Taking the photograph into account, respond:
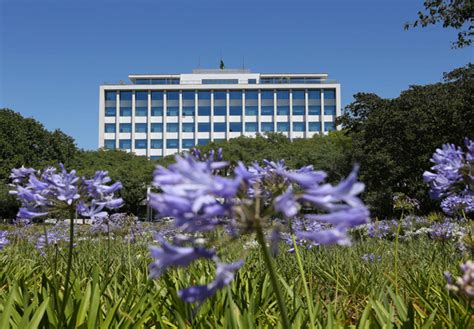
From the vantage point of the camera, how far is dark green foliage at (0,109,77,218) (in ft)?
126

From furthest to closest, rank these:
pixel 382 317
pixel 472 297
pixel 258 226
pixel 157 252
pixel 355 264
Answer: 1. pixel 355 264
2. pixel 382 317
3. pixel 472 297
4. pixel 258 226
5. pixel 157 252

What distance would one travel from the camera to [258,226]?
1074 mm

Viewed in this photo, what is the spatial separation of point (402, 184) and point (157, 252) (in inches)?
1029

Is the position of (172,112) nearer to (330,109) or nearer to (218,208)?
(330,109)

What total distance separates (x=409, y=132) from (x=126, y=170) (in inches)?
1387

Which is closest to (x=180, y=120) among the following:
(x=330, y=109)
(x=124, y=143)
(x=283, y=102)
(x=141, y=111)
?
(x=141, y=111)

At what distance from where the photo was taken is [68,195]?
191 cm

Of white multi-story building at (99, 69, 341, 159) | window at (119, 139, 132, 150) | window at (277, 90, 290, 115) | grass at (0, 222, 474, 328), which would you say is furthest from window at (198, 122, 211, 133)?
grass at (0, 222, 474, 328)

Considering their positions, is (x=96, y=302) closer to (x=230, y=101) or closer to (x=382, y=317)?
(x=382, y=317)

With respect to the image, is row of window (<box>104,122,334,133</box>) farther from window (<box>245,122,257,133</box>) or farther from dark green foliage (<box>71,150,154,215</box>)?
dark green foliage (<box>71,150,154,215</box>)

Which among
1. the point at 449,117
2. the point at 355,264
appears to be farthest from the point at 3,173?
the point at 355,264

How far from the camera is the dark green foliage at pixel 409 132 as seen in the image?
21.5 meters

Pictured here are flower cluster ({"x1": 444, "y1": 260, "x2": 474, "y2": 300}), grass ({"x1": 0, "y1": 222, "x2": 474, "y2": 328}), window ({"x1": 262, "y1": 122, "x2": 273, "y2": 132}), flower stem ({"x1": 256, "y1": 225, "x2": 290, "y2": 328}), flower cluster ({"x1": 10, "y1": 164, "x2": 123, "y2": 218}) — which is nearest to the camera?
A: flower stem ({"x1": 256, "y1": 225, "x2": 290, "y2": 328})

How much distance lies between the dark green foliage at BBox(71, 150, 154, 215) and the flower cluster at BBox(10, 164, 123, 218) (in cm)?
4316
